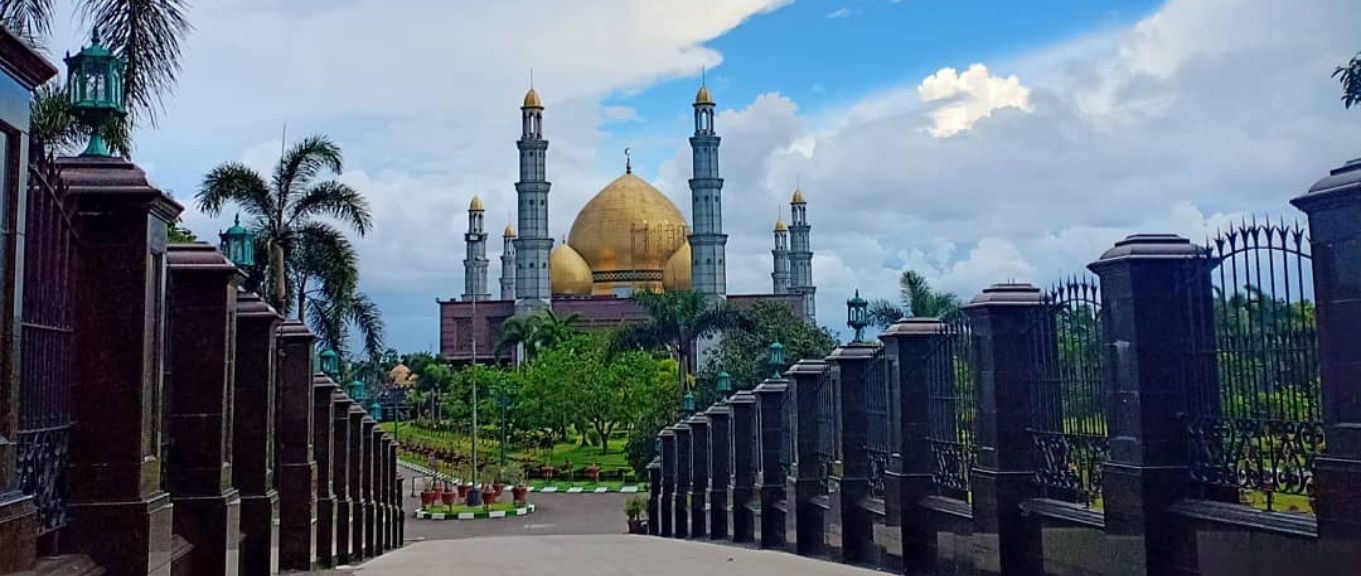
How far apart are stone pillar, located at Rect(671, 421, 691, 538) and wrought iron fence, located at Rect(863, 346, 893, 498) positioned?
33.0 ft

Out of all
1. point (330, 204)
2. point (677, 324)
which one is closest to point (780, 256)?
point (677, 324)

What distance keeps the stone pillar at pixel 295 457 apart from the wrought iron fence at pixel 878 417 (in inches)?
212

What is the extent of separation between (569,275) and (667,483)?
169 ft

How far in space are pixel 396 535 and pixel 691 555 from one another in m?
11.4

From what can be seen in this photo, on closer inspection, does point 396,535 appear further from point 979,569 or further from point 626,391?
point 626,391

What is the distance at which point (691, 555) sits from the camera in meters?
13.3

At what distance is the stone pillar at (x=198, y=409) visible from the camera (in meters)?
7.54

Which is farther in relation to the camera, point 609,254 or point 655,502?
point 609,254

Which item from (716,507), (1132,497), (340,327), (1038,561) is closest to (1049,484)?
(1038,561)

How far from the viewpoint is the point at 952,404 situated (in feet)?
33.4

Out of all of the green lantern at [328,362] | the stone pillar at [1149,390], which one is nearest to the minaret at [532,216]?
the green lantern at [328,362]

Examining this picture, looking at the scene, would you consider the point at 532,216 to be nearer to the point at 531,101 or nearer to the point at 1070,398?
the point at 531,101

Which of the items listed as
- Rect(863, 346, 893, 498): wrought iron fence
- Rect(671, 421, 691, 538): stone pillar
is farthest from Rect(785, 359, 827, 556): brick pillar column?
Rect(671, 421, 691, 538): stone pillar

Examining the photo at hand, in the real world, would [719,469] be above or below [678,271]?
below
